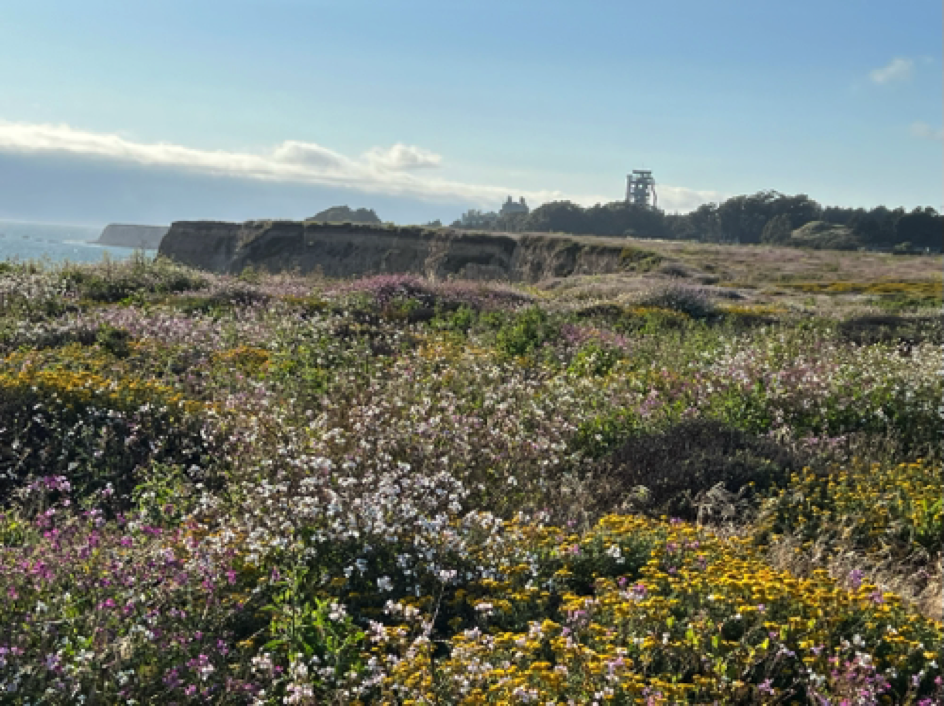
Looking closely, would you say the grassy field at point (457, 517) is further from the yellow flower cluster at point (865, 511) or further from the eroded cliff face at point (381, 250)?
the eroded cliff face at point (381, 250)

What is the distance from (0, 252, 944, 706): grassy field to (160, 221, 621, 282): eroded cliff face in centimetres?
3662

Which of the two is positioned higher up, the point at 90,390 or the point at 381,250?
the point at 381,250

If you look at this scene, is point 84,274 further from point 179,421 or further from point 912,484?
point 912,484

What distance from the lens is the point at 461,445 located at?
23.1 feet

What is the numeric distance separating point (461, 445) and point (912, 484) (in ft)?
13.0

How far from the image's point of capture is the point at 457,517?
6031mm

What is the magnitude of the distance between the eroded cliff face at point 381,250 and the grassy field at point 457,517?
3662 cm

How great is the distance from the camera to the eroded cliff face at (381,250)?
52.4 metres

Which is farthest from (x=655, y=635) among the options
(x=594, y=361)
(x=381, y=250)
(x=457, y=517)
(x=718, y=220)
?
(x=718, y=220)

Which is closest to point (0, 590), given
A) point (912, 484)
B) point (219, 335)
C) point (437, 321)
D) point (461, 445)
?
point (461, 445)

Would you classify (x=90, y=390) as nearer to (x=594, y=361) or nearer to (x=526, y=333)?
(x=594, y=361)

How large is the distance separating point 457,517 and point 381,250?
2194 inches

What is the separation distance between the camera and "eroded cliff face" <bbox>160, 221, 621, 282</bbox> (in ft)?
172

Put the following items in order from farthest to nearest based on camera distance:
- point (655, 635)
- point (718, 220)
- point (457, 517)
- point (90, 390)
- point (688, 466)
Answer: point (718, 220) → point (90, 390) → point (688, 466) → point (457, 517) → point (655, 635)
